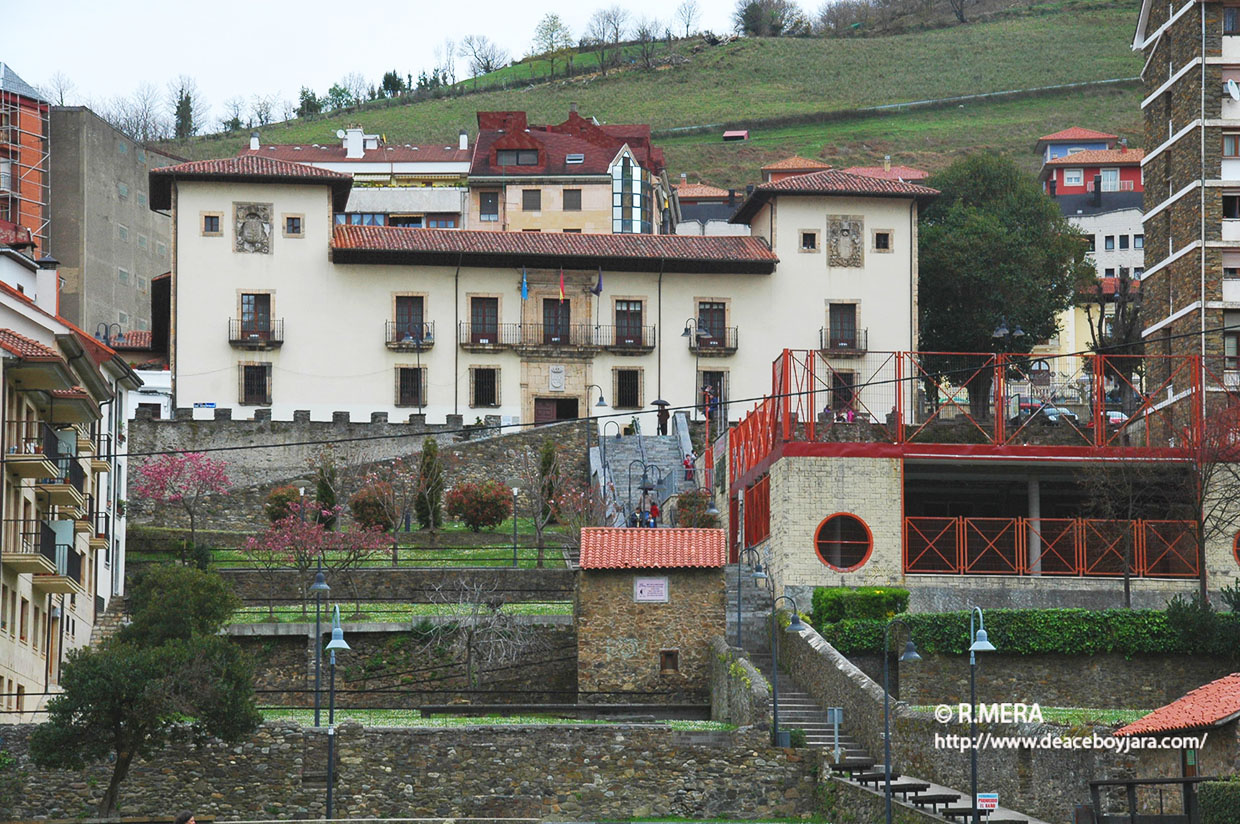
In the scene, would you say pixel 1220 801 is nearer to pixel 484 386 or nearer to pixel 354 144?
pixel 484 386

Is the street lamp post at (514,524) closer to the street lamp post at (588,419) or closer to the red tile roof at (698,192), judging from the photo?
the street lamp post at (588,419)

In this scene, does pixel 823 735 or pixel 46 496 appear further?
pixel 46 496

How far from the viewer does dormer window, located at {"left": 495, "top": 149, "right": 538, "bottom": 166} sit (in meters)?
78.1

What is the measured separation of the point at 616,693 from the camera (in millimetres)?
34031

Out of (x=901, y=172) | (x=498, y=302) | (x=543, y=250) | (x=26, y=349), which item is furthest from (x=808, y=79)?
(x=26, y=349)

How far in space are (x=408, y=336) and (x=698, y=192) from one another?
48750mm

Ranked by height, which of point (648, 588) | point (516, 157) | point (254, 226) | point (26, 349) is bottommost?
point (648, 588)

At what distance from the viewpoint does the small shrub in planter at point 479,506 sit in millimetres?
48344

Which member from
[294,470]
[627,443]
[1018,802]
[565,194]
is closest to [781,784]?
[1018,802]

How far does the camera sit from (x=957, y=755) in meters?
26.5

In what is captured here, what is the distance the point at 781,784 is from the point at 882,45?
423 ft

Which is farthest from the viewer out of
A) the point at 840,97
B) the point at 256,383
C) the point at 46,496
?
the point at 840,97

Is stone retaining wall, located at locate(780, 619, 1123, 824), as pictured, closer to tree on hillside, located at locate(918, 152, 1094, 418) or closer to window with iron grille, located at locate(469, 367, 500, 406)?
window with iron grille, located at locate(469, 367, 500, 406)

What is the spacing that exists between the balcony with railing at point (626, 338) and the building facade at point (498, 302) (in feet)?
0.21
